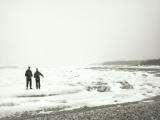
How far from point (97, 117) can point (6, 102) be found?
25.3 feet

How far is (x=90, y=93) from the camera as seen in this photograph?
23281mm

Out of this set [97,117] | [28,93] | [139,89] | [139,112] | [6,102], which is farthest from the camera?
[139,89]

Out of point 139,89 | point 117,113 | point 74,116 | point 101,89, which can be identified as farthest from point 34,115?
point 139,89

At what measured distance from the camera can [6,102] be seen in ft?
60.4

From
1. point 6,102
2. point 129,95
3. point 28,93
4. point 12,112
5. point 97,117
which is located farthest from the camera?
point 129,95

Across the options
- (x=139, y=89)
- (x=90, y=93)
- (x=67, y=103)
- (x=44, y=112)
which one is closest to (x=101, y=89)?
(x=90, y=93)

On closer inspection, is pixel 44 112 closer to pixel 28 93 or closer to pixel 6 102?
pixel 6 102

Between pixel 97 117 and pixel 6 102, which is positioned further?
pixel 6 102

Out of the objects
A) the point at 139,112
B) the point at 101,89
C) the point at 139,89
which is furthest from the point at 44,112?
the point at 139,89

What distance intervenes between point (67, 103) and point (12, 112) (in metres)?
4.38

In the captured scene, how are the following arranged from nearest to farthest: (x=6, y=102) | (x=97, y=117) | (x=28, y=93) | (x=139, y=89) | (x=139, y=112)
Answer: (x=97, y=117) < (x=139, y=112) < (x=6, y=102) < (x=28, y=93) < (x=139, y=89)

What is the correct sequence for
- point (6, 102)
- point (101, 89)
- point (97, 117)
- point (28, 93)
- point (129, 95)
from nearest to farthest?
1. point (97, 117)
2. point (6, 102)
3. point (28, 93)
4. point (129, 95)
5. point (101, 89)

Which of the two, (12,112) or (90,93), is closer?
(12,112)

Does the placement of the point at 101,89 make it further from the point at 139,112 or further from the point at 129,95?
the point at 139,112
